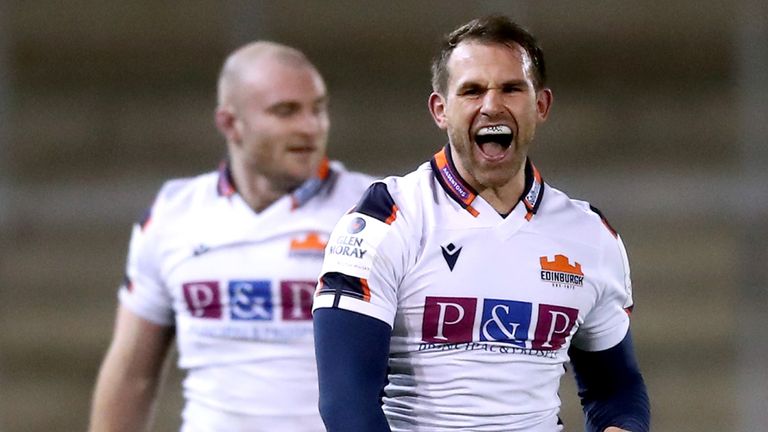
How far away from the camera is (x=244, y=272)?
272 cm

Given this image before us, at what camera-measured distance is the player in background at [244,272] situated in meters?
2.68

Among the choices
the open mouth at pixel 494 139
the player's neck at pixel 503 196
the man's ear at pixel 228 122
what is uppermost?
the man's ear at pixel 228 122

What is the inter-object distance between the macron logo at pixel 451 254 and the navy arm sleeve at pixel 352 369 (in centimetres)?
13

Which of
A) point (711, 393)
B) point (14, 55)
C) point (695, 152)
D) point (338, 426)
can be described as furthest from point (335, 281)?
point (14, 55)

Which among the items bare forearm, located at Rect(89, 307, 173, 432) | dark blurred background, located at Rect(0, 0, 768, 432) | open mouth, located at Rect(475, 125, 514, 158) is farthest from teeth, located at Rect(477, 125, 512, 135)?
dark blurred background, located at Rect(0, 0, 768, 432)

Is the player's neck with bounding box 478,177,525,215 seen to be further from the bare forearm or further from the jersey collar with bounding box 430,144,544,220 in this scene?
the bare forearm

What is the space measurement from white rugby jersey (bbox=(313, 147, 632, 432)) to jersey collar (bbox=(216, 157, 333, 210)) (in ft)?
3.33

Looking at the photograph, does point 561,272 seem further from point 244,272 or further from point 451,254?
point 244,272

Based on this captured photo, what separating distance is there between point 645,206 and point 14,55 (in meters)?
3.13

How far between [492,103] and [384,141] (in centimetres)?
417

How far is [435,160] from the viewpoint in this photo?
1820mm

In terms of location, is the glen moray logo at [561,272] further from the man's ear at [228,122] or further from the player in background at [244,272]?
the man's ear at [228,122]

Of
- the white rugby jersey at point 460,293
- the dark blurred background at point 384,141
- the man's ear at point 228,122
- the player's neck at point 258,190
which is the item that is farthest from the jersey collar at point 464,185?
the dark blurred background at point 384,141

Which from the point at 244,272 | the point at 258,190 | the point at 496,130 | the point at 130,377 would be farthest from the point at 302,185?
the point at 496,130
